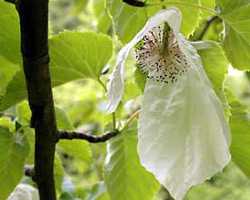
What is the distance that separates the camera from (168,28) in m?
0.44

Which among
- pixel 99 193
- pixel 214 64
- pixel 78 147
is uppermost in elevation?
pixel 214 64

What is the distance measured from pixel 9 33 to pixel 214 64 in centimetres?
22

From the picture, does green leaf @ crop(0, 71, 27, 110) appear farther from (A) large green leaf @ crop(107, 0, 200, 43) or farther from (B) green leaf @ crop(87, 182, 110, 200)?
(B) green leaf @ crop(87, 182, 110, 200)

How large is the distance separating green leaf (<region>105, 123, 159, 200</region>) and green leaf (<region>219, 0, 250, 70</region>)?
0.17 m

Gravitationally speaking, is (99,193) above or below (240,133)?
below

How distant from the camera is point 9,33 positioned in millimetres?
570

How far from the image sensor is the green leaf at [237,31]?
48 centimetres

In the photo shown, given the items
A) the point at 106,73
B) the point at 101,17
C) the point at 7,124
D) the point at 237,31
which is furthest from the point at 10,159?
the point at 101,17

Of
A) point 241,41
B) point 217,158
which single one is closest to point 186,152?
point 217,158

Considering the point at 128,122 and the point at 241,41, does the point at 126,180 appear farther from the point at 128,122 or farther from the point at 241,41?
the point at 241,41

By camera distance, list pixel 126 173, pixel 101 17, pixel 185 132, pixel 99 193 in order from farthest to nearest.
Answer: pixel 101 17
pixel 99 193
pixel 126 173
pixel 185 132

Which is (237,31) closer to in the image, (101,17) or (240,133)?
(240,133)

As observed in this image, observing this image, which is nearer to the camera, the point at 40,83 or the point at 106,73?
the point at 40,83

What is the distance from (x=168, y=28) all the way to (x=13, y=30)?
0.65ft
